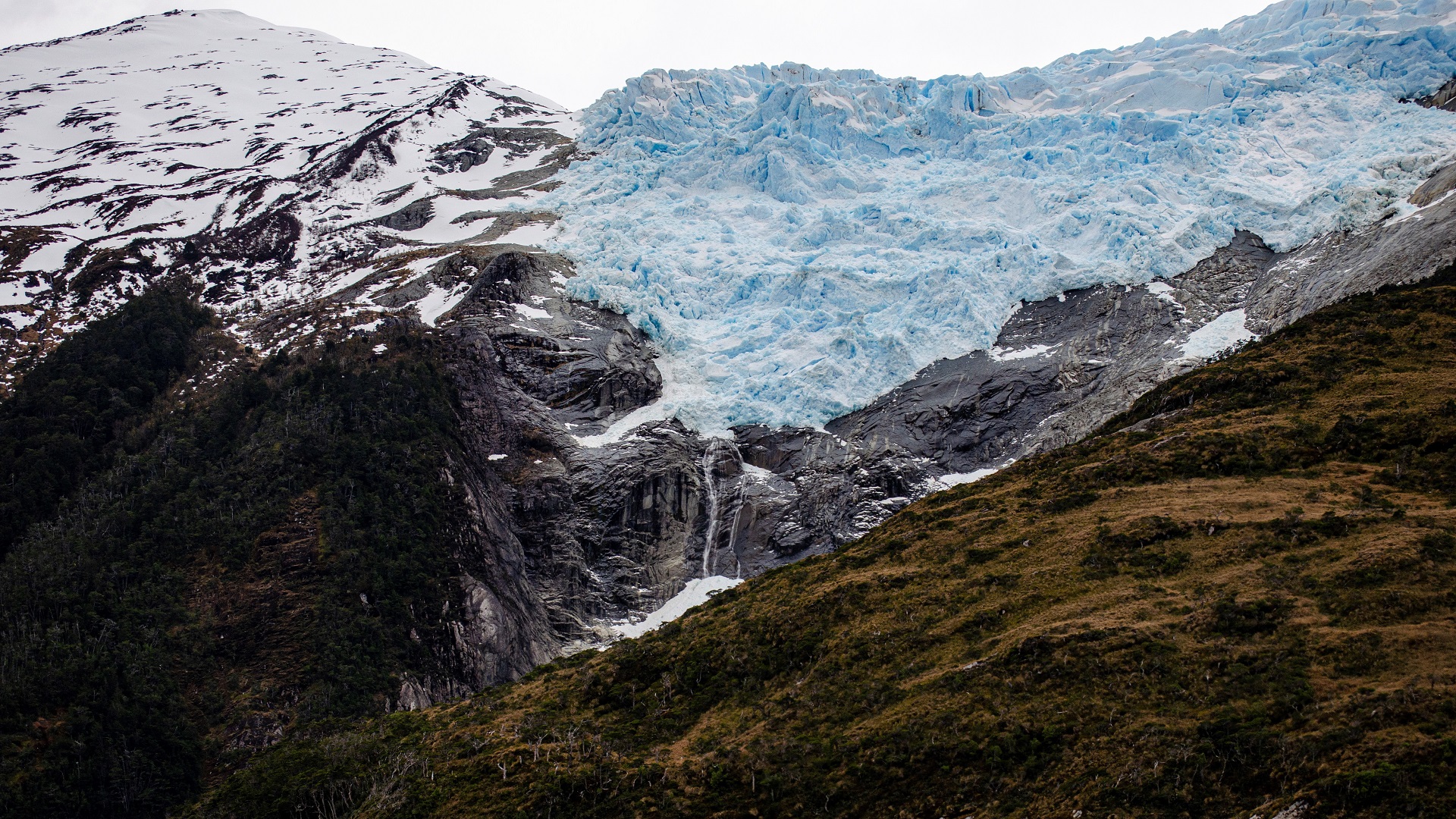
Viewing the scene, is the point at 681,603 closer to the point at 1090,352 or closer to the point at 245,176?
the point at 1090,352

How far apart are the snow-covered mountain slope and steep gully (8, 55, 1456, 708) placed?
8.76m

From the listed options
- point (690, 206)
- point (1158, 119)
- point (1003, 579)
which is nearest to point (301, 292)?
point (690, 206)

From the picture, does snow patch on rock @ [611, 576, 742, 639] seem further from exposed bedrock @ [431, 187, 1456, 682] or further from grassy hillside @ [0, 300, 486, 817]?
grassy hillside @ [0, 300, 486, 817]

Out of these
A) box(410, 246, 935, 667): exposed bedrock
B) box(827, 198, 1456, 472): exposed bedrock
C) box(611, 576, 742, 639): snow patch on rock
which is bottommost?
box(611, 576, 742, 639): snow patch on rock

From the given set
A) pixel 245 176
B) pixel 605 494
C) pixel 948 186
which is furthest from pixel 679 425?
pixel 245 176

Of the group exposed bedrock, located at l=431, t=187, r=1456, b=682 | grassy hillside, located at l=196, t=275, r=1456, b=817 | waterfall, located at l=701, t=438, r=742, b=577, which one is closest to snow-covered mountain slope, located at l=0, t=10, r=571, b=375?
exposed bedrock, located at l=431, t=187, r=1456, b=682

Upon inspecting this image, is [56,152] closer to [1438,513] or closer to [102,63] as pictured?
[102,63]

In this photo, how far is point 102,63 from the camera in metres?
177

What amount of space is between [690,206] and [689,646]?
71449mm

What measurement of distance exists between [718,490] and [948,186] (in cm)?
4900

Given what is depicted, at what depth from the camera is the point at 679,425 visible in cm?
8569

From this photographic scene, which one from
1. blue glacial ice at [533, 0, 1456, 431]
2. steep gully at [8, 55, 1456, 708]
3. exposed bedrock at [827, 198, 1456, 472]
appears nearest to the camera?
steep gully at [8, 55, 1456, 708]

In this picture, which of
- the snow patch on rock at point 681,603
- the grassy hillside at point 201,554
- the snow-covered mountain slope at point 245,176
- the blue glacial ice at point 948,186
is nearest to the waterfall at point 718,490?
the snow patch on rock at point 681,603

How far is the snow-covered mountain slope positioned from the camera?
107875 millimetres
